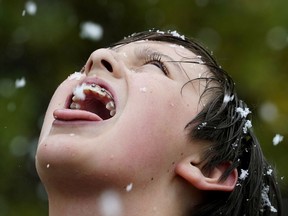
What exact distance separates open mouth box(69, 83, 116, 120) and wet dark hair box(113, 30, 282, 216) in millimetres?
253

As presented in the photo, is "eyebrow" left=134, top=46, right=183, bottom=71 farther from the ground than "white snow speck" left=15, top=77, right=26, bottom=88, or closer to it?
farther from the ground

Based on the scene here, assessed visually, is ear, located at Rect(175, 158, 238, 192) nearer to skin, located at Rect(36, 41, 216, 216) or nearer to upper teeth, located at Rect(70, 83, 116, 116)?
skin, located at Rect(36, 41, 216, 216)

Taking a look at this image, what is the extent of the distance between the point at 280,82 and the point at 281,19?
0.35 m

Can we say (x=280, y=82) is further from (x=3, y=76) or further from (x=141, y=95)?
(x=141, y=95)

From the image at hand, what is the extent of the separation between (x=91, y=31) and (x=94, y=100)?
7.99 ft

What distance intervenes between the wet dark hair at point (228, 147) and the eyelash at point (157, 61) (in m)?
0.08

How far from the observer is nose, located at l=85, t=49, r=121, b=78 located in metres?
2.50

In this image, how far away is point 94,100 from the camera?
2.56 metres

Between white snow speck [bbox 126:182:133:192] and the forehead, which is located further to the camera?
the forehead

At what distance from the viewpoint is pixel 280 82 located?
4.57 metres

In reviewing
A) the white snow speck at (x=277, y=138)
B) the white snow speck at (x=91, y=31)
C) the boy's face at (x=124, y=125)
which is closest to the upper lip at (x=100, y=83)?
the boy's face at (x=124, y=125)

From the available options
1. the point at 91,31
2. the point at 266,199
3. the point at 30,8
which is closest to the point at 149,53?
the point at 266,199

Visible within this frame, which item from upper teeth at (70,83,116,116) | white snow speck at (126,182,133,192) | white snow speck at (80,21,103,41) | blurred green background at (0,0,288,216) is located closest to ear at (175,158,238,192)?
white snow speck at (126,182,133,192)

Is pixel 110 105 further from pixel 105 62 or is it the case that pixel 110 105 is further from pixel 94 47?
pixel 94 47
